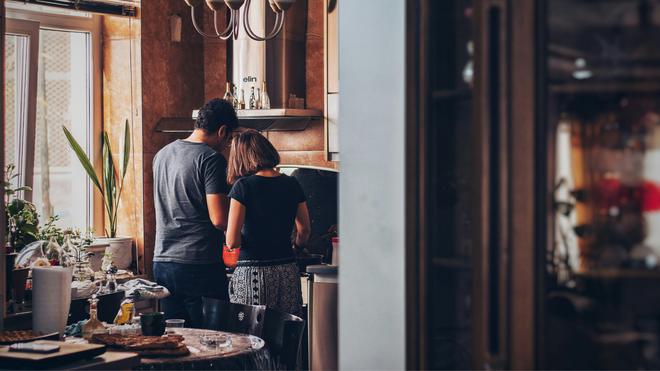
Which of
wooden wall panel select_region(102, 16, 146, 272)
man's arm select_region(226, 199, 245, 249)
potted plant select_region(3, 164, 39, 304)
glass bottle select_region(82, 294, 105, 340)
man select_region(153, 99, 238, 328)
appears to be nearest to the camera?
glass bottle select_region(82, 294, 105, 340)

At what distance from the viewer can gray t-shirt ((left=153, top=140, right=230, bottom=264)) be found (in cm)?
450

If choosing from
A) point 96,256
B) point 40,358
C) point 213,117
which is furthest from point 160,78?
point 40,358

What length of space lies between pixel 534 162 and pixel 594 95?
17 centimetres

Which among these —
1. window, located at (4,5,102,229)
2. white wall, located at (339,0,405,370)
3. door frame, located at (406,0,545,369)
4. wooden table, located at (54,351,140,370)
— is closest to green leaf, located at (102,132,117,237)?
window, located at (4,5,102,229)

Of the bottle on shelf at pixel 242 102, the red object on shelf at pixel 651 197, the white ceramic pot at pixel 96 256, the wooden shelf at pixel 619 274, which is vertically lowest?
the white ceramic pot at pixel 96 256

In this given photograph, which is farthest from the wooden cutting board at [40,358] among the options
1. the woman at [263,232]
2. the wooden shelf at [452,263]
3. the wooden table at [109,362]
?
the woman at [263,232]

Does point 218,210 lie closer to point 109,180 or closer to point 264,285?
point 264,285

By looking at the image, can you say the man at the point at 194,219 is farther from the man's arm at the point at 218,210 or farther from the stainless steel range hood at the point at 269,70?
the stainless steel range hood at the point at 269,70

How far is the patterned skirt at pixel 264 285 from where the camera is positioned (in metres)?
4.44

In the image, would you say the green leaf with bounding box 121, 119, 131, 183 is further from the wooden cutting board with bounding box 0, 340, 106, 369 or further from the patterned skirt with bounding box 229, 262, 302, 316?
the wooden cutting board with bounding box 0, 340, 106, 369

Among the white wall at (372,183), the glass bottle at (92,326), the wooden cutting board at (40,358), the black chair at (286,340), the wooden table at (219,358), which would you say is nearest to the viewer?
the white wall at (372,183)

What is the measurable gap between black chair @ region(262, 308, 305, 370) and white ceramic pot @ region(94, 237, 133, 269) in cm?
261

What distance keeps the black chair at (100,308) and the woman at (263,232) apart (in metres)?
0.58

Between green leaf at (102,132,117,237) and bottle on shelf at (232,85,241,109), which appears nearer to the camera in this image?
green leaf at (102,132,117,237)
